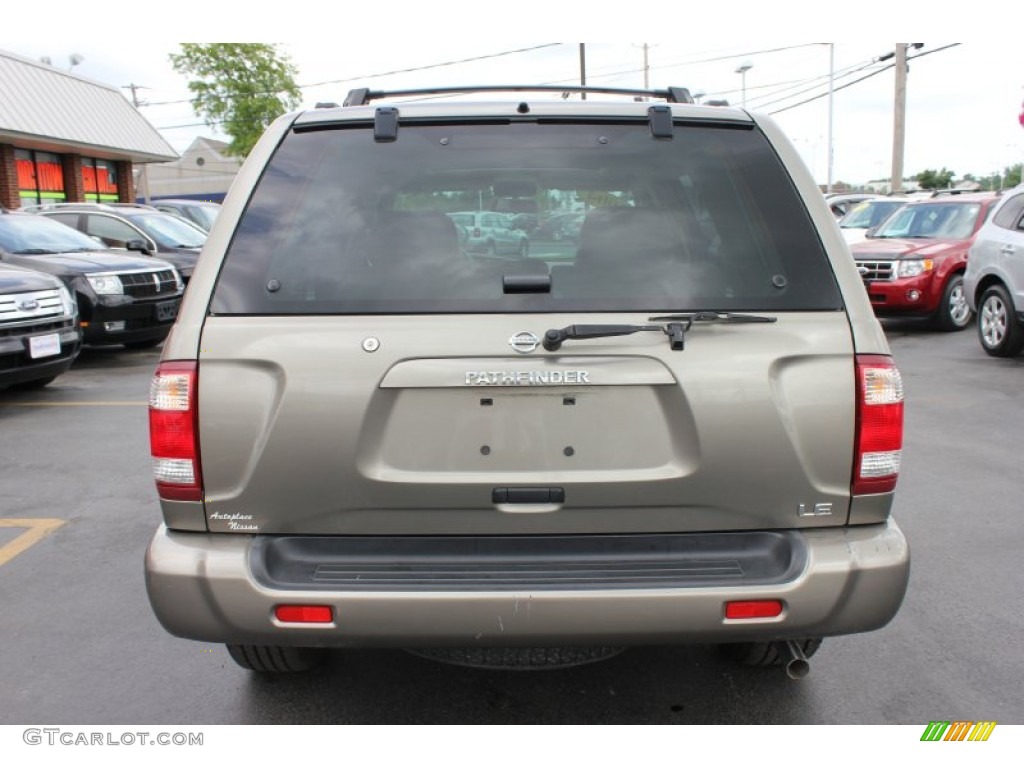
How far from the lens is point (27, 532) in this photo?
5.01 meters

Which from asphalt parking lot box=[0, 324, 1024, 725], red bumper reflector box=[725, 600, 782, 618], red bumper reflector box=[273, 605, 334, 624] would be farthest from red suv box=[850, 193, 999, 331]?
red bumper reflector box=[273, 605, 334, 624]

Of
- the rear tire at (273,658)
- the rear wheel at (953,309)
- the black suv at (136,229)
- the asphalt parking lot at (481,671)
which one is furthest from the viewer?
the black suv at (136,229)

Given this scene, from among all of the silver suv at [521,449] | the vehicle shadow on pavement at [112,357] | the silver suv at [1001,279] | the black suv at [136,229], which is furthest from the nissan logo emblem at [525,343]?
the black suv at [136,229]

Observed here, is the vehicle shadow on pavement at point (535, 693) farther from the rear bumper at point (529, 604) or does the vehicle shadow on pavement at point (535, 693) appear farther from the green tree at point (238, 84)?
the green tree at point (238, 84)

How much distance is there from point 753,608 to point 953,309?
1154 cm

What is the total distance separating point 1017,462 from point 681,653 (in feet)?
12.8

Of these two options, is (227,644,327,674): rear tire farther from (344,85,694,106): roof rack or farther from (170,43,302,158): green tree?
(170,43,302,158): green tree

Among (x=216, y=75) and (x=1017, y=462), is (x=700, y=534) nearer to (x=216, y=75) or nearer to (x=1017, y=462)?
(x=1017, y=462)

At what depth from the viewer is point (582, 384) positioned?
8.17ft

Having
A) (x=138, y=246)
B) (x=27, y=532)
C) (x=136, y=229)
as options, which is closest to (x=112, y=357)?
(x=138, y=246)

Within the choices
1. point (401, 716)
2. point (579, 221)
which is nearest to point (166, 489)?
point (401, 716)

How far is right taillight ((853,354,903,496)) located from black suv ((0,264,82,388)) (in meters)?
7.49

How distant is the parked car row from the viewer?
8.06 meters

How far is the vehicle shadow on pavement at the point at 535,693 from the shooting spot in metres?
3.06
